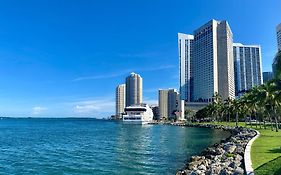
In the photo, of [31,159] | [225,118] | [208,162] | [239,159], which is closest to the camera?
[239,159]

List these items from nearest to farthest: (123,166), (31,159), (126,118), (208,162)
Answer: (208,162), (123,166), (31,159), (126,118)

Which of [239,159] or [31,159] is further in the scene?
[31,159]

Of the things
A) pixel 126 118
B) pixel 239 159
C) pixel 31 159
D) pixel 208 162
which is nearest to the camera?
pixel 239 159

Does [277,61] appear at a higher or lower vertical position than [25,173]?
higher

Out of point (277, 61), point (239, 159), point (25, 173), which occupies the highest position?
point (277, 61)

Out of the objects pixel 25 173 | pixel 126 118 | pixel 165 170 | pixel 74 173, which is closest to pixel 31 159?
pixel 25 173

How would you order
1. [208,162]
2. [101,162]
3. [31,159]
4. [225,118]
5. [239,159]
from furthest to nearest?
1. [225,118]
2. [31,159]
3. [101,162]
4. [208,162]
5. [239,159]

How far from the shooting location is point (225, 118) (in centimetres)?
16988

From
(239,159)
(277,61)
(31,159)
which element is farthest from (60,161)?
(277,61)

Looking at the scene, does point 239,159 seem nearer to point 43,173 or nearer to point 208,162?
point 208,162

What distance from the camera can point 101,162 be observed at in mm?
33312

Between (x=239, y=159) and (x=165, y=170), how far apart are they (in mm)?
7029

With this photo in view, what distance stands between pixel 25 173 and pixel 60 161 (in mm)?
6316

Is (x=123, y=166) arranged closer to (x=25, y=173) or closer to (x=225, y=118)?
(x=25, y=173)
